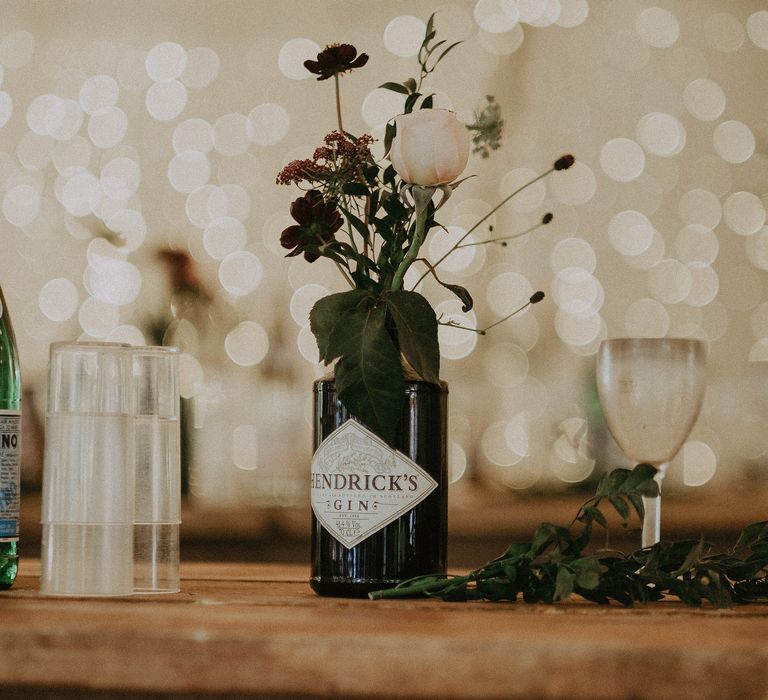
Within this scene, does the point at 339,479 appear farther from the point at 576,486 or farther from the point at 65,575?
the point at 576,486

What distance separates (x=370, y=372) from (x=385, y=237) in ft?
0.40

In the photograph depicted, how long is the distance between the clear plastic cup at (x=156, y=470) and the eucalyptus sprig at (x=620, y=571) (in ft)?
0.54

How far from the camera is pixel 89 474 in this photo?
743 millimetres

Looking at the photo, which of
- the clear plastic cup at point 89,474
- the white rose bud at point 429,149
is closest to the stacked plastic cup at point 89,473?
the clear plastic cup at point 89,474

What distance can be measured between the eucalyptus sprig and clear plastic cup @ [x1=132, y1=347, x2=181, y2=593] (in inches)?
6.4

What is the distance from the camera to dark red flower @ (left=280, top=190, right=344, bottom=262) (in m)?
0.82

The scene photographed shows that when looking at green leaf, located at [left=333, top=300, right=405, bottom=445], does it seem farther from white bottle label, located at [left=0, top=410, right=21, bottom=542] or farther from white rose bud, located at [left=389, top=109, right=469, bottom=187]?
white bottle label, located at [left=0, top=410, right=21, bottom=542]

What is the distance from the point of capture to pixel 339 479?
786mm

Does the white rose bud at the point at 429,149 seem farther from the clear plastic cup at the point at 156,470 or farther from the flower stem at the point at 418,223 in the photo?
the clear plastic cup at the point at 156,470

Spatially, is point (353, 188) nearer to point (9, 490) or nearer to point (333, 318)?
point (333, 318)

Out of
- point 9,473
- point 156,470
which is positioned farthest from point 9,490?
point 156,470

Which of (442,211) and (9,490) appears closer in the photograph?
(9,490)

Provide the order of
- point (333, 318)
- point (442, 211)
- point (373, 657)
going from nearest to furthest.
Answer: point (373, 657)
point (333, 318)
point (442, 211)

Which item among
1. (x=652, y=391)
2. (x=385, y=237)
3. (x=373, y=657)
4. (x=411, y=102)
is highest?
(x=411, y=102)
